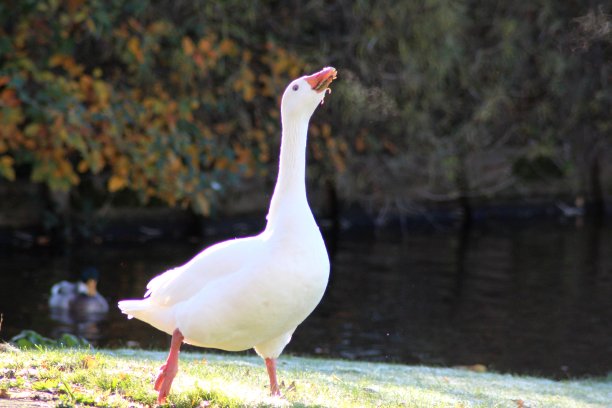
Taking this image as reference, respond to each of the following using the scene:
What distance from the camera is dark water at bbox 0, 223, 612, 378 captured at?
1109 cm

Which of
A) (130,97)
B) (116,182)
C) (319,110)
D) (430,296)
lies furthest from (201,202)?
(319,110)

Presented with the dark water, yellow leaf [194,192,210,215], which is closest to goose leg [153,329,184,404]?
the dark water

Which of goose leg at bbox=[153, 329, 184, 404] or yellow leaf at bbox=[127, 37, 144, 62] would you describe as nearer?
goose leg at bbox=[153, 329, 184, 404]

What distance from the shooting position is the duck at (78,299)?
1219 centimetres

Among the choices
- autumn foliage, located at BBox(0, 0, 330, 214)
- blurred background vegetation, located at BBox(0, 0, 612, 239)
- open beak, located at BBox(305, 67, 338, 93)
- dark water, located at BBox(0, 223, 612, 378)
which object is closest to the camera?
open beak, located at BBox(305, 67, 338, 93)

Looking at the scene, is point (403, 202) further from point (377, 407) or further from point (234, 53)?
point (377, 407)

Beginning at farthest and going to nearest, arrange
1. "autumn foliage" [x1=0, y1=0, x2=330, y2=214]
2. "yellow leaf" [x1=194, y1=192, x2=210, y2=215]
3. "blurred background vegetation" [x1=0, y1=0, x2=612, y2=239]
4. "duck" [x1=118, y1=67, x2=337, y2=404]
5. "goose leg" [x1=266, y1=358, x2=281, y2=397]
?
"yellow leaf" [x1=194, y1=192, x2=210, y2=215] → "blurred background vegetation" [x1=0, y1=0, x2=612, y2=239] → "autumn foliage" [x1=0, y1=0, x2=330, y2=214] → "goose leg" [x1=266, y1=358, x2=281, y2=397] → "duck" [x1=118, y1=67, x2=337, y2=404]

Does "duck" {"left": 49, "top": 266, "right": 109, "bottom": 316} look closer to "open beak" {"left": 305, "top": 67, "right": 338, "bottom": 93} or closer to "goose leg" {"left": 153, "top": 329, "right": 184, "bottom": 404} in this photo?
"goose leg" {"left": 153, "top": 329, "right": 184, "bottom": 404}

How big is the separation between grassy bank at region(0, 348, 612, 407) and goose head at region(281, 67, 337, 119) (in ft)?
4.94

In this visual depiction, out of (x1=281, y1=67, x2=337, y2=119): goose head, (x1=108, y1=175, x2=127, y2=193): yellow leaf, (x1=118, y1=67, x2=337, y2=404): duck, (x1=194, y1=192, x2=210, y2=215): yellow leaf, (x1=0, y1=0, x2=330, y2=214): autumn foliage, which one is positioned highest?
(x1=0, y1=0, x2=330, y2=214): autumn foliage

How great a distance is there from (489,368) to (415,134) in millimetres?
9116

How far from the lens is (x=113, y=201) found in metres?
17.6

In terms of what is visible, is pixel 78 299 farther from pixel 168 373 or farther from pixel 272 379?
pixel 168 373

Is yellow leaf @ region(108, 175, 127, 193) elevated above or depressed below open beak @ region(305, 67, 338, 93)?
above
